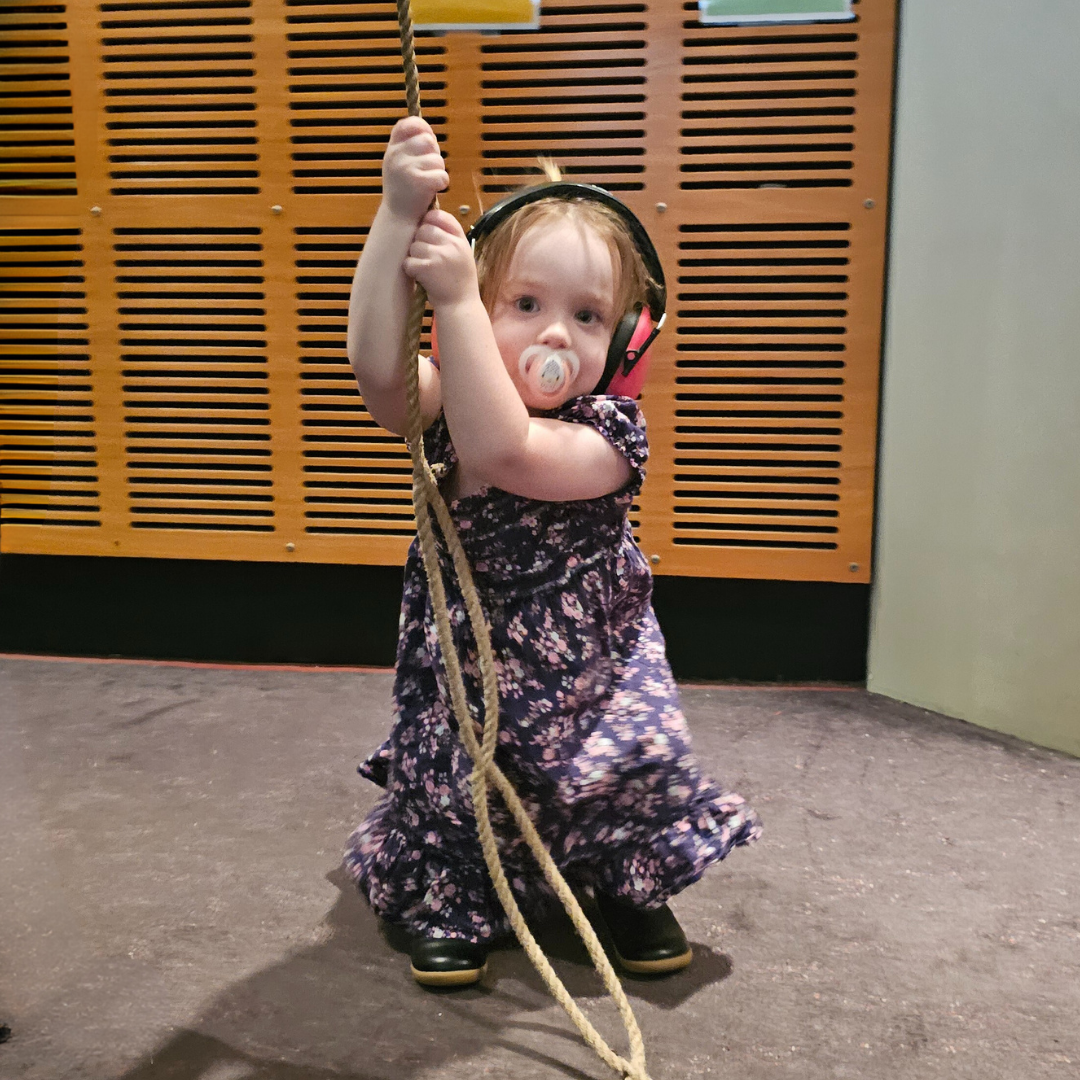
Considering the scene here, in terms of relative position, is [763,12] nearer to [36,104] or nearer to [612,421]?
[612,421]

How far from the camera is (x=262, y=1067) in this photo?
91 centimetres

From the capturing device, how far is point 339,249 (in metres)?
2.00

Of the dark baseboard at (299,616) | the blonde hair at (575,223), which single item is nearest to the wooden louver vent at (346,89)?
the dark baseboard at (299,616)

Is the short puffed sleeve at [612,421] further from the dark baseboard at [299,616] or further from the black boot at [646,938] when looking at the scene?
the dark baseboard at [299,616]

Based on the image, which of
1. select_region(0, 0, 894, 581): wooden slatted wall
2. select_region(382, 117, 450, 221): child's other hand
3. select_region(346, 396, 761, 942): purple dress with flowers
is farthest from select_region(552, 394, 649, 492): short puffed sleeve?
select_region(0, 0, 894, 581): wooden slatted wall

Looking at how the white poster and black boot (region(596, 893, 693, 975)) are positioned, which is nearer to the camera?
black boot (region(596, 893, 693, 975))

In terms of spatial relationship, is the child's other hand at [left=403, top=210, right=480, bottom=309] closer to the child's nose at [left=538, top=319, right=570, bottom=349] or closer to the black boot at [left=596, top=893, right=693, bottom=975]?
the child's nose at [left=538, top=319, right=570, bottom=349]

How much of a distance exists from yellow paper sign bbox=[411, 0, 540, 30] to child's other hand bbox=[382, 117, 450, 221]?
3.83 feet

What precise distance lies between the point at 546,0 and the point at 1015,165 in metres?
0.90

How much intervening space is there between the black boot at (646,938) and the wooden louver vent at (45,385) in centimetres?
155

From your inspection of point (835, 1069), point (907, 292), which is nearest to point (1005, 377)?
point (907, 292)

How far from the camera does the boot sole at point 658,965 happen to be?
3.51ft

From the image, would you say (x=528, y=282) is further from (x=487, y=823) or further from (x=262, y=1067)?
(x=262, y=1067)

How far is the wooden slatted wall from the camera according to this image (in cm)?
188
